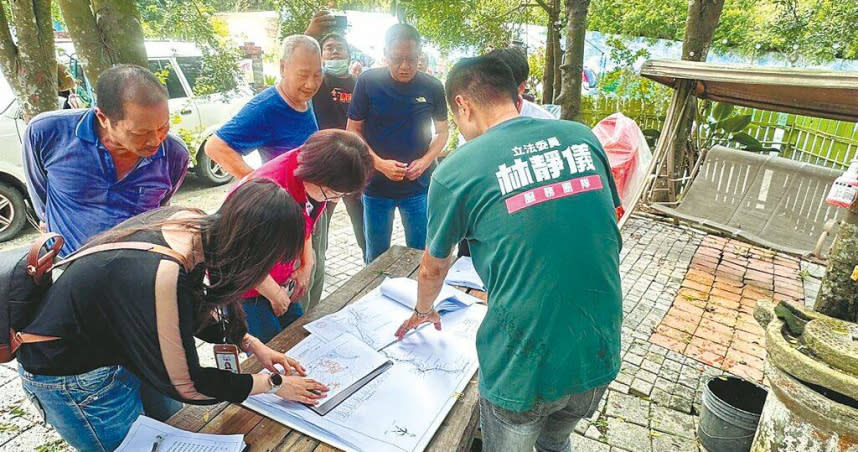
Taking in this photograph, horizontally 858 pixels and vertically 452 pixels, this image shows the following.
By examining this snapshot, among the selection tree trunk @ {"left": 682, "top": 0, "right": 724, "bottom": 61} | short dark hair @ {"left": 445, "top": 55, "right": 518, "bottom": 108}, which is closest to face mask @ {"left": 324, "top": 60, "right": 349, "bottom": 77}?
short dark hair @ {"left": 445, "top": 55, "right": 518, "bottom": 108}

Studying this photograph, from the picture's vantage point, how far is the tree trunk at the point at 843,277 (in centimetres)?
204

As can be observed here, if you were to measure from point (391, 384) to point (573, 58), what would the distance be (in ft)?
13.8

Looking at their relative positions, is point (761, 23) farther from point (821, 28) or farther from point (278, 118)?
point (278, 118)

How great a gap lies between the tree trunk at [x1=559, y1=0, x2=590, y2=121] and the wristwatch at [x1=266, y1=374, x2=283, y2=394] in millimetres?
4142

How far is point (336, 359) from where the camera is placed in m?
1.49

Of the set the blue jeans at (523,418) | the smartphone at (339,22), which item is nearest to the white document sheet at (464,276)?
the blue jeans at (523,418)

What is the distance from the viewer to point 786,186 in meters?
4.65

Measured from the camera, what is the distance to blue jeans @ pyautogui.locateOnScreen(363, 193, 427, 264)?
114 inches

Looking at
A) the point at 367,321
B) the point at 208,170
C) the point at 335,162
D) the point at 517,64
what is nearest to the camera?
the point at 335,162

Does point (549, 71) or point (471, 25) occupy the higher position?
point (471, 25)

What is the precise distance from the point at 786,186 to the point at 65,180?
5.73 meters

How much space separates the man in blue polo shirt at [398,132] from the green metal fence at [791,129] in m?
4.39

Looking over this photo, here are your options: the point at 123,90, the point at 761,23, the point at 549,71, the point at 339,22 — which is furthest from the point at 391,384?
the point at 761,23

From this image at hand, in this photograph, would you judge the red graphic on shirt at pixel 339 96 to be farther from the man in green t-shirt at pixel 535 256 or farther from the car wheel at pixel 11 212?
the car wheel at pixel 11 212
